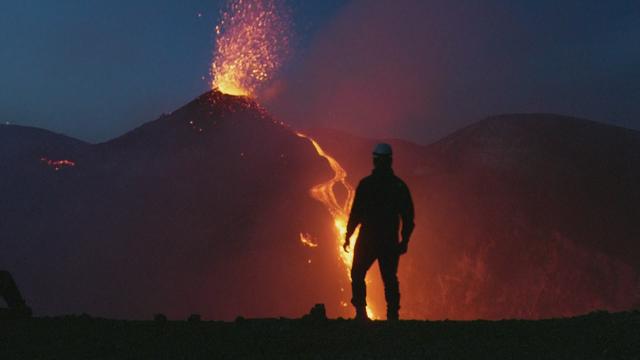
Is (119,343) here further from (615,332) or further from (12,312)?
(615,332)

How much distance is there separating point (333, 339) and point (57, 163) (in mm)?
36115

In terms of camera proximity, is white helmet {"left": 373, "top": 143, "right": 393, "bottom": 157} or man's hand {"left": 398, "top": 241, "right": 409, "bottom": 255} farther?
man's hand {"left": 398, "top": 241, "right": 409, "bottom": 255}

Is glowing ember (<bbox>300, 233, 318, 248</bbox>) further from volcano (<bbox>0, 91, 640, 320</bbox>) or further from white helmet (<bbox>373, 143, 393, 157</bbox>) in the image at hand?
white helmet (<bbox>373, 143, 393, 157</bbox>)

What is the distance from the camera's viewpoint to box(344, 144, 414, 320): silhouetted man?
28.5 feet

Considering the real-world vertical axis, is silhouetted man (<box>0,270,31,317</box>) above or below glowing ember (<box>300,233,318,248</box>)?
below

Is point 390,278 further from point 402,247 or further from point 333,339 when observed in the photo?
point 333,339

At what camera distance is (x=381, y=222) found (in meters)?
8.79

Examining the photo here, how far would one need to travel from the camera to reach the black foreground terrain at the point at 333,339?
253 inches

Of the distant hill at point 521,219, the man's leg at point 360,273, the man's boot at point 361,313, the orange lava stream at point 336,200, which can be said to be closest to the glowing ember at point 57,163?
the orange lava stream at point 336,200

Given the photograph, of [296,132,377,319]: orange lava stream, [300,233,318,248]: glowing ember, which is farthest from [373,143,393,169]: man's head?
[300,233,318,248]: glowing ember

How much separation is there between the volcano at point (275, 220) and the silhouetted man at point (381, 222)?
2219cm

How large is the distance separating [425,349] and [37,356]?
388 cm

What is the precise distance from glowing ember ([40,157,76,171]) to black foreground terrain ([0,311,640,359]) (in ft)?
109


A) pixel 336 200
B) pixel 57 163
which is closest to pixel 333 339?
pixel 336 200
